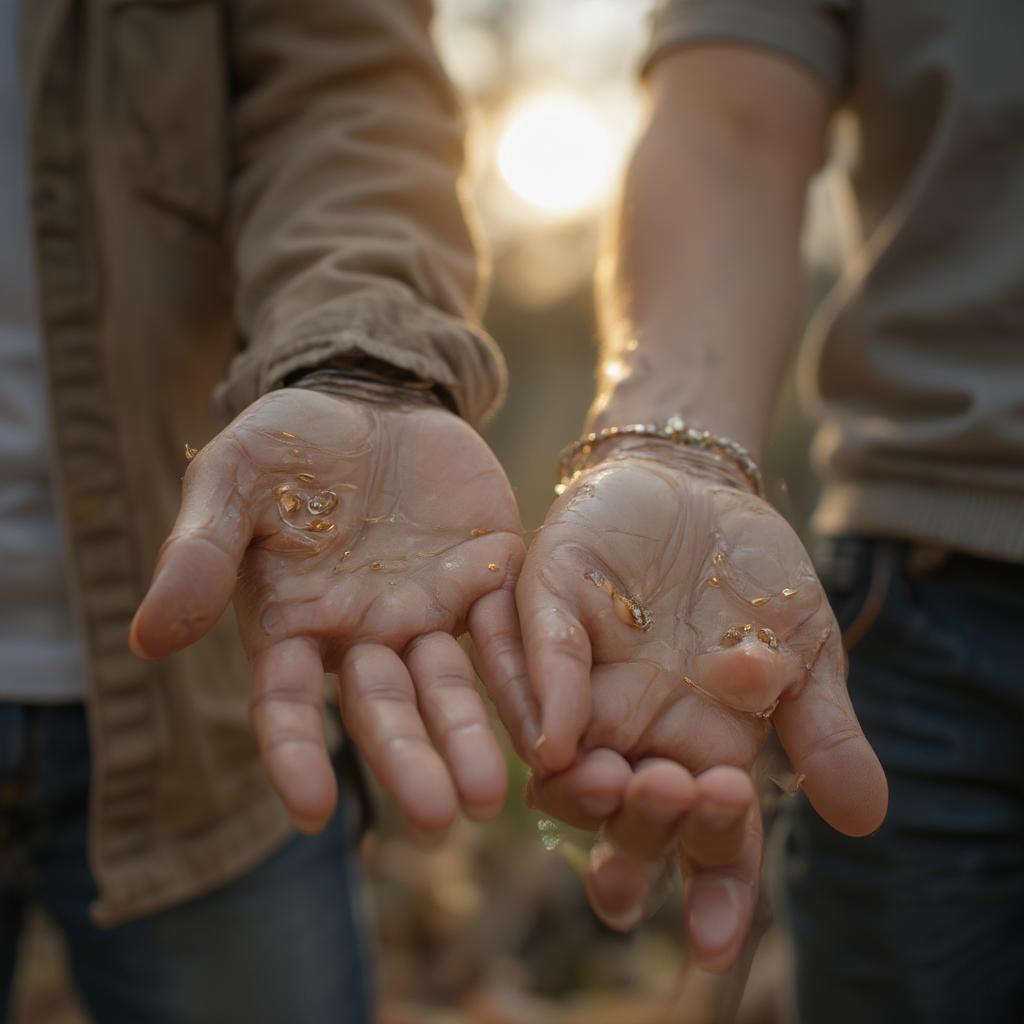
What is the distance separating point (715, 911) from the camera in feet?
2.87

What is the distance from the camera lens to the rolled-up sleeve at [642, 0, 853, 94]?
141 centimetres

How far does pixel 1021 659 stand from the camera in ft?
4.20

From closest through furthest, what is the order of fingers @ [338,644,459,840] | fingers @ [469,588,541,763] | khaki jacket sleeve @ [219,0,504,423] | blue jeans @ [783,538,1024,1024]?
fingers @ [338,644,459,840], fingers @ [469,588,541,763], khaki jacket sleeve @ [219,0,504,423], blue jeans @ [783,538,1024,1024]

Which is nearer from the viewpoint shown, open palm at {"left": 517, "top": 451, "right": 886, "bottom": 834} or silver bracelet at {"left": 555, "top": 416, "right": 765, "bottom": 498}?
open palm at {"left": 517, "top": 451, "right": 886, "bottom": 834}

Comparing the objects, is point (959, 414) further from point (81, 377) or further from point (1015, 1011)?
point (81, 377)

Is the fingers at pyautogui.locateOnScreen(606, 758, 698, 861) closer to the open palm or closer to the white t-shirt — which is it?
the open palm

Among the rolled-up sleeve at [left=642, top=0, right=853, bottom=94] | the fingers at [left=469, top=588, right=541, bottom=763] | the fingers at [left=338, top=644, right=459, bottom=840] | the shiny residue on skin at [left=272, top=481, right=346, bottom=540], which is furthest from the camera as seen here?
the rolled-up sleeve at [left=642, top=0, right=853, bottom=94]

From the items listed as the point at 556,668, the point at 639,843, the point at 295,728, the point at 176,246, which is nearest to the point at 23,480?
the point at 176,246

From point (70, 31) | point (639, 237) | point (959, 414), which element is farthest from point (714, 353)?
point (70, 31)

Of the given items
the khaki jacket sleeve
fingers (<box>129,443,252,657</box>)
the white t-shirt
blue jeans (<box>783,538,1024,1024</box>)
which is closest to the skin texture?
fingers (<box>129,443,252,657</box>)

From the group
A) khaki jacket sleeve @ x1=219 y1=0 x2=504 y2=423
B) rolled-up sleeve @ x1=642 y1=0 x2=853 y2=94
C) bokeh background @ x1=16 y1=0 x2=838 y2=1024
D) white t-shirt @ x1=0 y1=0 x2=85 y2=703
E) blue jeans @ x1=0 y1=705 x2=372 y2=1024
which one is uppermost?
rolled-up sleeve @ x1=642 y1=0 x2=853 y2=94

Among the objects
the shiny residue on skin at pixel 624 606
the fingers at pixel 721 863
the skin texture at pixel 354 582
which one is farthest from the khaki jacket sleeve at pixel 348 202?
the fingers at pixel 721 863

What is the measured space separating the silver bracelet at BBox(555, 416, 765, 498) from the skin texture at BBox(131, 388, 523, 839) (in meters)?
0.18

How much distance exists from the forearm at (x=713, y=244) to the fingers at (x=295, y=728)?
59 centimetres
